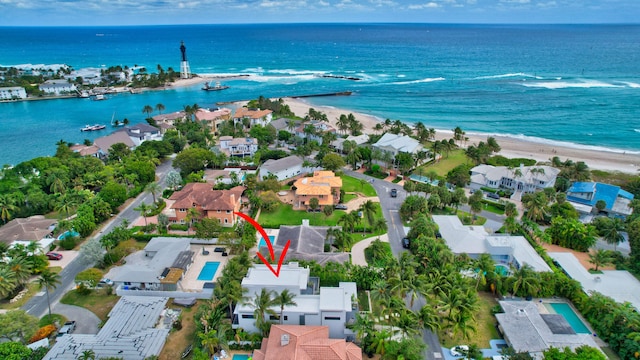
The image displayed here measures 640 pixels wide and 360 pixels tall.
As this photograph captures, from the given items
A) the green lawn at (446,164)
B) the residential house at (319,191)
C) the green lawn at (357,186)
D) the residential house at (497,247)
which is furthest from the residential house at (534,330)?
the green lawn at (446,164)

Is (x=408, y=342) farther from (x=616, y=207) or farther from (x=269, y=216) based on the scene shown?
(x=616, y=207)

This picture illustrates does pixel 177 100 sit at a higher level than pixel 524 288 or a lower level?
higher

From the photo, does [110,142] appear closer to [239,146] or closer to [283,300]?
[239,146]

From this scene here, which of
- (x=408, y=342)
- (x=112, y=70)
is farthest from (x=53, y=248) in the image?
(x=112, y=70)

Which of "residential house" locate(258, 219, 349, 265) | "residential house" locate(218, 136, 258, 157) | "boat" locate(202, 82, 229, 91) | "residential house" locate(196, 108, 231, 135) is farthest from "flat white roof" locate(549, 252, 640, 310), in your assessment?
"boat" locate(202, 82, 229, 91)

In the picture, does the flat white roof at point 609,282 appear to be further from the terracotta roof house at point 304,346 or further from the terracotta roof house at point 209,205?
the terracotta roof house at point 209,205

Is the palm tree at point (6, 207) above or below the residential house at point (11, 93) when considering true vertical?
below
